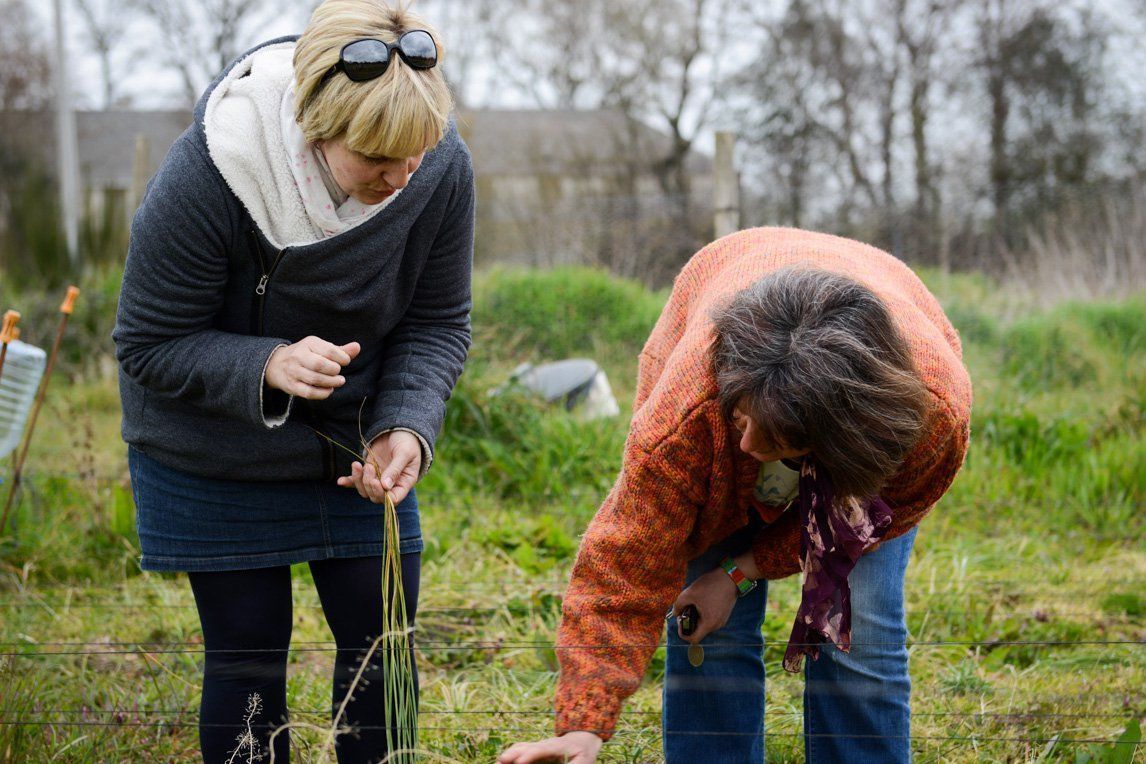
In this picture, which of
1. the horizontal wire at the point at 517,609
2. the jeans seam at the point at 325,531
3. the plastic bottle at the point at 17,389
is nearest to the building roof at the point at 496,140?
the jeans seam at the point at 325,531

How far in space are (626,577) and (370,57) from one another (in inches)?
32.5

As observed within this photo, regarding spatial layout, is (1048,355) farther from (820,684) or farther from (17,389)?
(17,389)

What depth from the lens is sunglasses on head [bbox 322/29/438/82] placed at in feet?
4.69

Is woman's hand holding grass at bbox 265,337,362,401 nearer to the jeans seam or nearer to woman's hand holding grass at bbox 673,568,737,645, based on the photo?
the jeans seam

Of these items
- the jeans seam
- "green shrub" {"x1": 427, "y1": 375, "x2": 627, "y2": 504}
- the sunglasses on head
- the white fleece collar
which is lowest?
"green shrub" {"x1": 427, "y1": 375, "x2": 627, "y2": 504}

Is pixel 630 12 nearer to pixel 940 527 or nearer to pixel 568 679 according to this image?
pixel 940 527

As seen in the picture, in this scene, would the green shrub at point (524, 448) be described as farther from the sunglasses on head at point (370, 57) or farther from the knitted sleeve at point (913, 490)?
the sunglasses on head at point (370, 57)

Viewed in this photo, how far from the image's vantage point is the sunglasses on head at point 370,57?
1.43m

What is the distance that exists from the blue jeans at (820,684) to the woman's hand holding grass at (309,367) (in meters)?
0.74

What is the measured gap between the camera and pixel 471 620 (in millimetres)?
3143

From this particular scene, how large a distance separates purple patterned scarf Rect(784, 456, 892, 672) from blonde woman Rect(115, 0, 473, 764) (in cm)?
64

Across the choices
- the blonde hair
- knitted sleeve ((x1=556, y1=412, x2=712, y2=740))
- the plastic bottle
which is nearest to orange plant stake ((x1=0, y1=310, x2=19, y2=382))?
the plastic bottle

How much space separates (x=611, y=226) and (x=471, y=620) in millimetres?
5562

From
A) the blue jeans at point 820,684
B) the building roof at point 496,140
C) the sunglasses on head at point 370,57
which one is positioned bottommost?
the blue jeans at point 820,684
